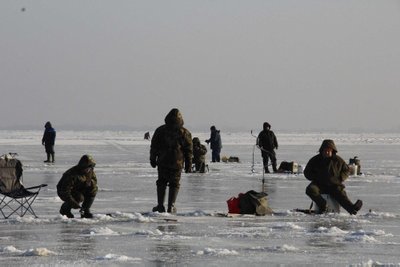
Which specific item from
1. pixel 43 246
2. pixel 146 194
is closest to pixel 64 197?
pixel 43 246

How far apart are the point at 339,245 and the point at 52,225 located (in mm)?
4362

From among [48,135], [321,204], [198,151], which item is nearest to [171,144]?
[321,204]

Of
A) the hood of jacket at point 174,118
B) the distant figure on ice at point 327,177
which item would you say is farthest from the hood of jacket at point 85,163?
the distant figure on ice at point 327,177

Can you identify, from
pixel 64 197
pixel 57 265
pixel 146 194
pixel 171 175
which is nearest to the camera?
pixel 57 265

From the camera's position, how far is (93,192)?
15.2m

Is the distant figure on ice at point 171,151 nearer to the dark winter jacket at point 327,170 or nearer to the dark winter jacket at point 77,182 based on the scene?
the dark winter jacket at point 77,182

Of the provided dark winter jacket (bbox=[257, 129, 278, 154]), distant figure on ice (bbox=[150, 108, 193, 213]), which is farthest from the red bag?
dark winter jacket (bbox=[257, 129, 278, 154])

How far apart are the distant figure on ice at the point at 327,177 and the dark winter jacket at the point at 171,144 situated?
2.27 metres

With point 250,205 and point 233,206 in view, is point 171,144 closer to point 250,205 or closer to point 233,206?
point 233,206

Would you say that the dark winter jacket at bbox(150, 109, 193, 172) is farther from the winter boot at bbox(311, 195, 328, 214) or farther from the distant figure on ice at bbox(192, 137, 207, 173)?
the distant figure on ice at bbox(192, 137, 207, 173)

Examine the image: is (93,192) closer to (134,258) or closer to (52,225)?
(52,225)

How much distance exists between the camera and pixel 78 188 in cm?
1516

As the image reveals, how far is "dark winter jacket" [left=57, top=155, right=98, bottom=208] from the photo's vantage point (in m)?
14.9

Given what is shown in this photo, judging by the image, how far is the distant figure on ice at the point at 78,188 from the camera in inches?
587
